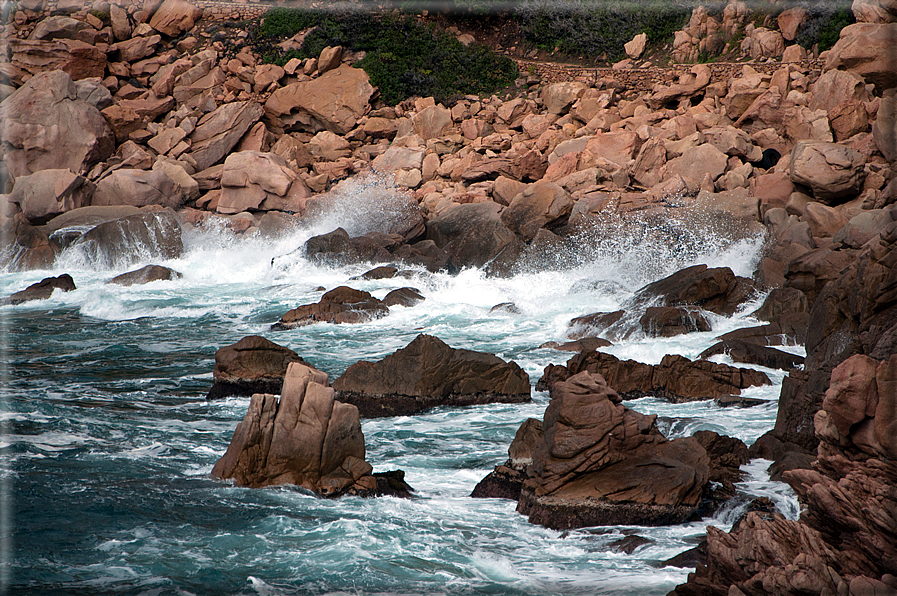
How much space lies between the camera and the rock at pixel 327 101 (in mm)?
27094

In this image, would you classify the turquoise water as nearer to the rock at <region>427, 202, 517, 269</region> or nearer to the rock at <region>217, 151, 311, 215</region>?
the rock at <region>427, 202, 517, 269</region>

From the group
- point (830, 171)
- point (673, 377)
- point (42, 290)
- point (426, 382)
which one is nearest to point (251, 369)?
point (426, 382)

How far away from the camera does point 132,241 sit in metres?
20.5

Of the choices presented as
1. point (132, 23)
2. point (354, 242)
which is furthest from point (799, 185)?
point (132, 23)

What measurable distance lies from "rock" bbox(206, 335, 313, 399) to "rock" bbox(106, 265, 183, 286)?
981 centimetres

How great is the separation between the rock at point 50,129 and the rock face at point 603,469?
22752 mm

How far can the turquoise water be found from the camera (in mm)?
4770

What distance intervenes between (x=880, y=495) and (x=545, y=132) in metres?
21.6

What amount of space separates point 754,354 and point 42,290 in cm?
1468

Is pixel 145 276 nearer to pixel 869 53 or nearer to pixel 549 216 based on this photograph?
pixel 549 216

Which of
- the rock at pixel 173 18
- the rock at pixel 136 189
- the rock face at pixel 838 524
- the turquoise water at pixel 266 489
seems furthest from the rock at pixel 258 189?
the rock face at pixel 838 524

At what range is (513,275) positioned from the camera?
659 inches

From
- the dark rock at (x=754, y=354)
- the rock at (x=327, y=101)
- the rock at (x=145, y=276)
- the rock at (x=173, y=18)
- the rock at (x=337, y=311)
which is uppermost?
the rock at (x=173, y=18)

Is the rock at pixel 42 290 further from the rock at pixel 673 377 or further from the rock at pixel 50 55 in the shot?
the rock at pixel 50 55
